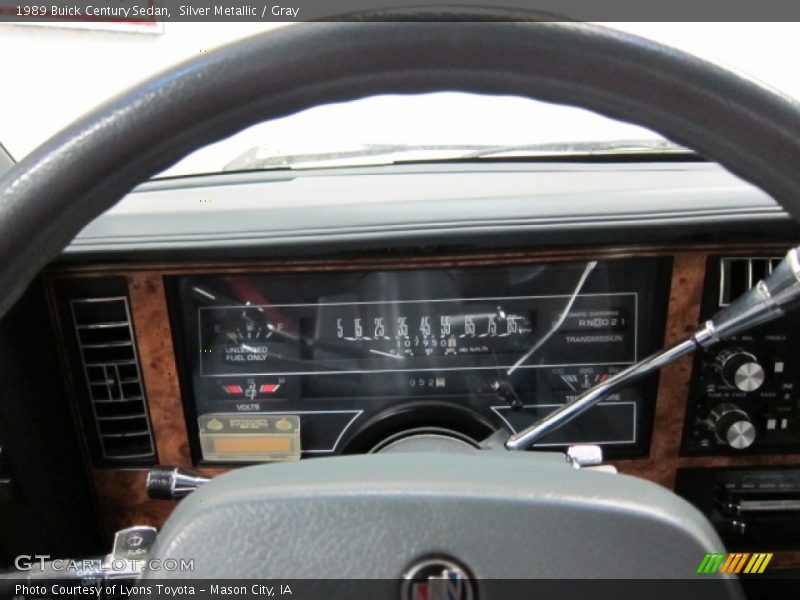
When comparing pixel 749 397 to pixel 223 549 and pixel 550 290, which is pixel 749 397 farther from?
pixel 223 549

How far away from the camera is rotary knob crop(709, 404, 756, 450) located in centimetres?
108

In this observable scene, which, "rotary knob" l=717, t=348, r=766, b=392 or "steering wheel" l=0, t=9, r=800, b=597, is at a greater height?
"steering wheel" l=0, t=9, r=800, b=597

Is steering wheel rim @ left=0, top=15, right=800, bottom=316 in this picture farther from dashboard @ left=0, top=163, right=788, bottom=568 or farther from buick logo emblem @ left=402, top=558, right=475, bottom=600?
dashboard @ left=0, top=163, right=788, bottom=568

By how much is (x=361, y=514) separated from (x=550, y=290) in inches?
22.6

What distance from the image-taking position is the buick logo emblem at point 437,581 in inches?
Result: 21.5

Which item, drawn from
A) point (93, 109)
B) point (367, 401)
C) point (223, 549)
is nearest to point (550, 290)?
point (367, 401)

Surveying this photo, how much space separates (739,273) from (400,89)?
2.53ft

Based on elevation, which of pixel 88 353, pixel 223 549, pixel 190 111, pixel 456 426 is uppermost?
pixel 190 111

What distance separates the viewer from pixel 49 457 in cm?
107

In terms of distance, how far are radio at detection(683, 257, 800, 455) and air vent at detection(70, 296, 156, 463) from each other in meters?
0.82

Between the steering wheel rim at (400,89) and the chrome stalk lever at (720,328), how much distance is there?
31 centimetres

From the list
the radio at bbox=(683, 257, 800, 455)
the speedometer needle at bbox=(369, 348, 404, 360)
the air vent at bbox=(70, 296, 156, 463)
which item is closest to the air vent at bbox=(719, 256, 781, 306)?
the radio at bbox=(683, 257, 800, 455)

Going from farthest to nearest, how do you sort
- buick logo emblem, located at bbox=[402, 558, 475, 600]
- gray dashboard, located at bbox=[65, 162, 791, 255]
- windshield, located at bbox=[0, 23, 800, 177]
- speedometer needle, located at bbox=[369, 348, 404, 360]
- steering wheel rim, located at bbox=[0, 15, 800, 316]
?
windshield, located at bbox=[0, 23, 800, 177]
speedometer needle, located at bbox=[369, 348, 404, 360]
gray dashboard, located at bbox=[65, 162, 791, 255]
buick logo emblem, located at bbox=[402, 558, 475, 600]
steering wheel rim, located at bbox=[0, 15, 800, 316]

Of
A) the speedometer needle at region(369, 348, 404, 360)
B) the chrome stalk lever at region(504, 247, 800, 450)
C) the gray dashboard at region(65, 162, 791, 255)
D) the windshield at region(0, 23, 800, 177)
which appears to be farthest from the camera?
the windshield at region(0, 23, 800, 177)
